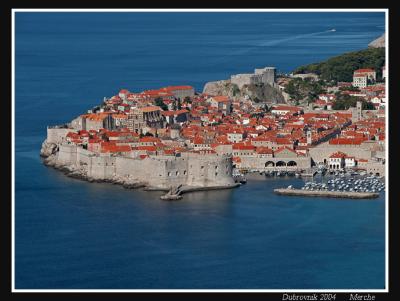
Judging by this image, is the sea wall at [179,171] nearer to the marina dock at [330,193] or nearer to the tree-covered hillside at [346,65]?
the marina dock at [330,193]

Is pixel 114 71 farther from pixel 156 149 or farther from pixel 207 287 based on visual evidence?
pixel 207 287

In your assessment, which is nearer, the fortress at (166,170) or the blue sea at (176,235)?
the blue sea at (176,235)

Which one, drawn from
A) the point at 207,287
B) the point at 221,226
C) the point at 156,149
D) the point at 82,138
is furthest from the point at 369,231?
the point at 82,138

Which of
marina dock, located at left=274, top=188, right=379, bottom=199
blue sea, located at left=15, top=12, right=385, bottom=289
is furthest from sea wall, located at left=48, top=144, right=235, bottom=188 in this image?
marina dock, located at left=274, top=188, right=379, bottom=199

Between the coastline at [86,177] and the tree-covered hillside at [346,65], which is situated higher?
the tree-covered hillside at [346,65]

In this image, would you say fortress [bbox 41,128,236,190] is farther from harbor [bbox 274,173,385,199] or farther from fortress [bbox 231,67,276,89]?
fortress [bbox 231,67,276,89]

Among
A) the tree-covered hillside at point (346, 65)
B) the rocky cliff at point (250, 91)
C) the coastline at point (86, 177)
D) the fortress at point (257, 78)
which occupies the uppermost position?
the tree-covered hillside at point (346, 65)

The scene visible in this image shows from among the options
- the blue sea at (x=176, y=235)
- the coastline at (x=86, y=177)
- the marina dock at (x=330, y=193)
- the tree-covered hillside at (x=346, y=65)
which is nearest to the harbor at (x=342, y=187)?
the marina dock at (x=330, y=193)

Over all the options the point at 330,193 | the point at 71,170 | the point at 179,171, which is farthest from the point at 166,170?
the point at 330,193
